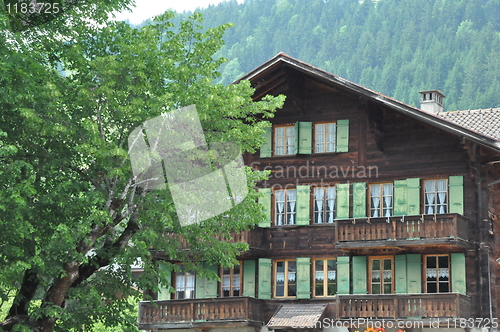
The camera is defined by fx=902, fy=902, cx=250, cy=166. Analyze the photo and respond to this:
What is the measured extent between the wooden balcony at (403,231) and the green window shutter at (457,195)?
0.61m

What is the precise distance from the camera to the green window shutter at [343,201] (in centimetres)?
3406

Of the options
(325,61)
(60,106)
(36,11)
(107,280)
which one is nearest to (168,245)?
(107,280)

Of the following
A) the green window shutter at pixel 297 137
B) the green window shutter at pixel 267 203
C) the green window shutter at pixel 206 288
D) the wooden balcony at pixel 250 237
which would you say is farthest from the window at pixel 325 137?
the green window shutter at pixel 206 288

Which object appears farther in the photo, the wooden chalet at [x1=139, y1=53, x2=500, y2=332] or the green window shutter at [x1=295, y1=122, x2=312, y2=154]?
the green window shutter at [x1=295, y1=122, x2=312, y2=154]

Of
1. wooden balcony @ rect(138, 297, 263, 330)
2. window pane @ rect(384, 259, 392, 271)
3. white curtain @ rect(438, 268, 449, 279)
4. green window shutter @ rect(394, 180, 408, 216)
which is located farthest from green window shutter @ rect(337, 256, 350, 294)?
white curtain @ rect(438, 268, 449, 279)

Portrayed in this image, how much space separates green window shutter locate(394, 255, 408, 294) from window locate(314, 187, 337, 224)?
10.6ft

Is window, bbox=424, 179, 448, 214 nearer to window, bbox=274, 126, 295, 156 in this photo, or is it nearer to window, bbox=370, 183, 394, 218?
window, bbox=370, 183, 394, 218

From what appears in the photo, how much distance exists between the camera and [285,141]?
3600cm

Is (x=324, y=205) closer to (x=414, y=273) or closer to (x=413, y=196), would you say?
(x=413, y=196)

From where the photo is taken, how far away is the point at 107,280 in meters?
26.0

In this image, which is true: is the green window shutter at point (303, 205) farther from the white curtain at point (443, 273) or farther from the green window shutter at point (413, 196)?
the white curtain at point (443, 273)

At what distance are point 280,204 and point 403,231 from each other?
226 inches

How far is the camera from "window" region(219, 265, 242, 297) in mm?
35375

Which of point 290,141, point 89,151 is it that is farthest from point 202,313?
point 89,151
